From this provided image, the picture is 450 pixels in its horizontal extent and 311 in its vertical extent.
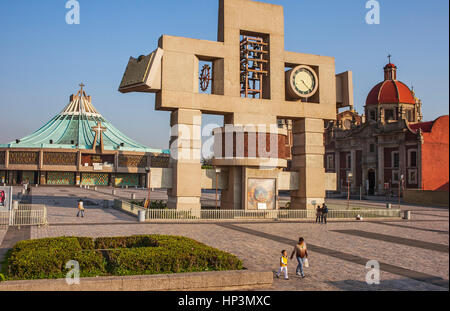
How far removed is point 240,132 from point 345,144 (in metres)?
63.1

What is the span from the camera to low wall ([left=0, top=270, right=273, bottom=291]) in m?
11.1

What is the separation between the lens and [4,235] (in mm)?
22297

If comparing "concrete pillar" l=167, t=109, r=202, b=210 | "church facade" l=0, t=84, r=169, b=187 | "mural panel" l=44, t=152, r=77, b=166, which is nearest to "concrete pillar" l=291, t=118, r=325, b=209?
"concrete pillar" l=167, t=109, r=202, b=210

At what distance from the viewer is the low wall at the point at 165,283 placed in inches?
436

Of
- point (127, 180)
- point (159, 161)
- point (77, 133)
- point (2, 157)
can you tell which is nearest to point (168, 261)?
point (2, 157)

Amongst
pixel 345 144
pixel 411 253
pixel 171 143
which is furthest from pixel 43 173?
pixel 411 253

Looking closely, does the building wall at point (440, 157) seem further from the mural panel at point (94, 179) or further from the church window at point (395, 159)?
the mural panel at point (94, 179)

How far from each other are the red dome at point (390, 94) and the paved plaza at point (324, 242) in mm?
59686

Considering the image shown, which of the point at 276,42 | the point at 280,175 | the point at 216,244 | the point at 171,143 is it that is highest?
the point at 276,42

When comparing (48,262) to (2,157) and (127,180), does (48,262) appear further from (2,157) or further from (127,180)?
(127,180)

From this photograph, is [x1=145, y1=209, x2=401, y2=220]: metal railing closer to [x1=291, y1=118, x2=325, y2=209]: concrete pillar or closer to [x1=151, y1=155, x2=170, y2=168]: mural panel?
[x1=291, y1=118, x2=325, y2=209]: concrete pillar

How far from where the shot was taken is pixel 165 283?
Answer: 11953 mm

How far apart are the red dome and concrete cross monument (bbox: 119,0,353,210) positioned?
55016mm

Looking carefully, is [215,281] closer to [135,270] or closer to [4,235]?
[135,270]
